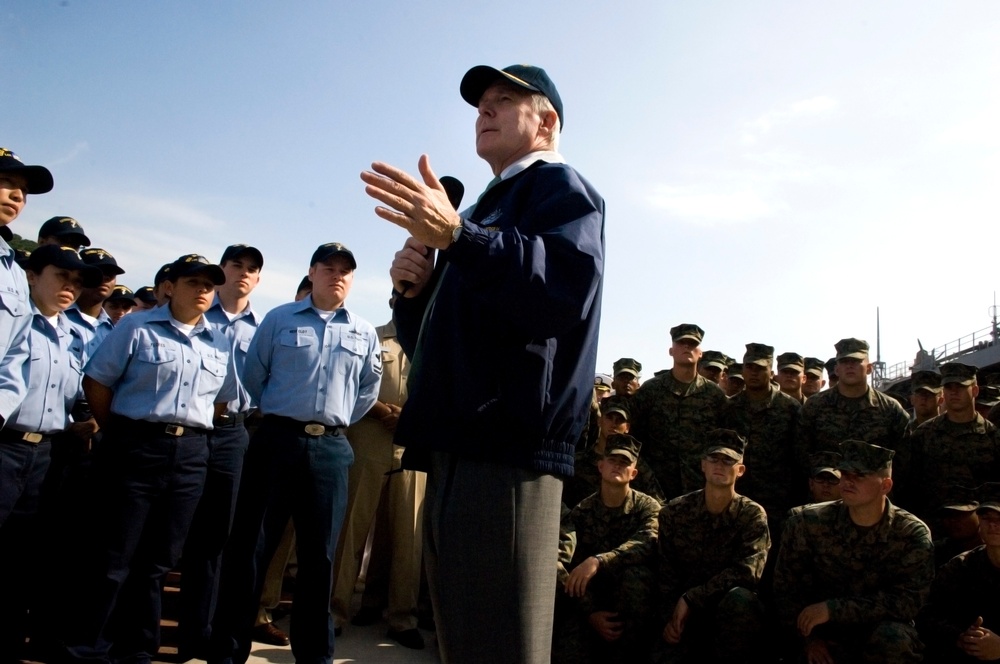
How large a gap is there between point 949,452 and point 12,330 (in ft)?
19.5

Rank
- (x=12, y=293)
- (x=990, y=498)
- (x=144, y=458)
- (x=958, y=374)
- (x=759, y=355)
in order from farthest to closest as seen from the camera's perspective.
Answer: (x=759, y=355) → (x=958, y=374) → (x=990, y=498) → (x=144, y=458) → (x=12, y=293)

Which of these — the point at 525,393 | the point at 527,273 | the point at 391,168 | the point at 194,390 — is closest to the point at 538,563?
the point at 525,393

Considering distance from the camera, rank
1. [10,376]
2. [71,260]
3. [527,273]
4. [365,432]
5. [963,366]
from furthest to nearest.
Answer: [963,366] < [365,432] < [71,260] < [10,376] < [527,273]

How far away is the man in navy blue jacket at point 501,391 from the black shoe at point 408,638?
3318 millimetres

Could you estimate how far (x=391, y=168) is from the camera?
140 centimetres

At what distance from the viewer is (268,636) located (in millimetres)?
4430

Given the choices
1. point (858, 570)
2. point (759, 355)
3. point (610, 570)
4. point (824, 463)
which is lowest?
point (610, 570)

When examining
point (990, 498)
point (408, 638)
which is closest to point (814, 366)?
point (990, 498)

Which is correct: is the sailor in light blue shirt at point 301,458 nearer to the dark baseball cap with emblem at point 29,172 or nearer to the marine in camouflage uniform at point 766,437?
the dark baseball cap with emblem at point 29,172

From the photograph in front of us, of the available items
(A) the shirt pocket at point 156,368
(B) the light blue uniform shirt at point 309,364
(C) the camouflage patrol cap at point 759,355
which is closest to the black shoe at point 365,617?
(B) the light blue uniform shirt at point 309,364

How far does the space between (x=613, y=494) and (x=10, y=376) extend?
3555 mm

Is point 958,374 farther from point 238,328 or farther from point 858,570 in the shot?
point 238,328

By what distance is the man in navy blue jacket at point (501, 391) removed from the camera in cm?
138

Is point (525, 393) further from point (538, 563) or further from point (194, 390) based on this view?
point (194, 390)
